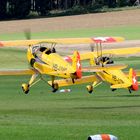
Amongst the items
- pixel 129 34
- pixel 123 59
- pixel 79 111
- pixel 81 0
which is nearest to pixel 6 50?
pixel 123 59

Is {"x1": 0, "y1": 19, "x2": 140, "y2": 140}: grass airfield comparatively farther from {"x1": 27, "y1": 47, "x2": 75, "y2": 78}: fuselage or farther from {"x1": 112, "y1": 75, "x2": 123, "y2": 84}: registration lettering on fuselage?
{"x1": 27, "y1": 47, "x2": 75, "y2": 78}: fuselage

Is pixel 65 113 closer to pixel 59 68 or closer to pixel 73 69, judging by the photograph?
pixel 73 69

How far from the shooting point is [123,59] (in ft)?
162

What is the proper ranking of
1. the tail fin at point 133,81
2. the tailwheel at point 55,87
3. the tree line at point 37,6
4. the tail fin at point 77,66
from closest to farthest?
the tail fin at point 77,66 < the tail fin at point 133,81 < the tailwheel at point 55,87 < the tree line at point 37,6

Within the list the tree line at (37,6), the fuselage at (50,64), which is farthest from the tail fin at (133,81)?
the tree line at (37,6)

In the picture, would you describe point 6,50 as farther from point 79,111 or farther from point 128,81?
point 79,111

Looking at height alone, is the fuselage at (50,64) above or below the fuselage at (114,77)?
above

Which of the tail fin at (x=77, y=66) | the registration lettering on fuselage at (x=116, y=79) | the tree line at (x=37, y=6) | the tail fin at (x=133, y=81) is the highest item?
the tail fin at (x=77, y=66)

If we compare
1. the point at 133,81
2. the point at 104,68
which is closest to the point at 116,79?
the point at 104,68

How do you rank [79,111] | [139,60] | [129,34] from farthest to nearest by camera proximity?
[129,34] < [139,60] < [79,111]

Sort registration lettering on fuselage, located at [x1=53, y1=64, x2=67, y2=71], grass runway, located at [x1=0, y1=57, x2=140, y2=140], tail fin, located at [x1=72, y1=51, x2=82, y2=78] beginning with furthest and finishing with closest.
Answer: registration lettering on fuselage, located at [x1=53, y1=64, x2=67, y2=71] → tail fin, located at [x1=72, y1=51, x2=82, y2=78] → grass runway, located at [x1=0, y1=57, x2=140, y2=140]

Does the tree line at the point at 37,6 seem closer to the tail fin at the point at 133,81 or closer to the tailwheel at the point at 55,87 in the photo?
the tailwheel at the point at 55,87

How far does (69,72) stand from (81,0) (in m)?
82.1

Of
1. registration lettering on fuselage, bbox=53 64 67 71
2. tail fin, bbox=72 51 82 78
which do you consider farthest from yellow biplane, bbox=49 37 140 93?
registration lettering on fuselage, bbox=53 64 67 71
